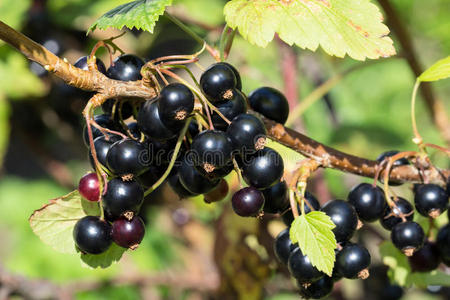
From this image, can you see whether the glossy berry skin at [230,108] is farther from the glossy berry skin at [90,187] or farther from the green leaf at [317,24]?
the glossy berry skin at [90,187]

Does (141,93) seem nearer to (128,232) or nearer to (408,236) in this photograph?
(128,232)

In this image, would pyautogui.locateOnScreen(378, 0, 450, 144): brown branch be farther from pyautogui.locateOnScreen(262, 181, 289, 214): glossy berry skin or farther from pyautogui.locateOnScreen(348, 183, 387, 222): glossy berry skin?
pyautogui.locateOnScreen(262, 181, 289, 214): glossy berry skin

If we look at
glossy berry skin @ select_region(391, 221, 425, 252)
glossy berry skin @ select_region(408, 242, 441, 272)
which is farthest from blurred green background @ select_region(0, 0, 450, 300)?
glossy berry skin @ select_region(391, 221, 425, 252)

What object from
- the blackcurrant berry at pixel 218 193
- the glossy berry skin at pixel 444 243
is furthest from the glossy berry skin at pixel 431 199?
the blackcurrant berry at pixel 218 193

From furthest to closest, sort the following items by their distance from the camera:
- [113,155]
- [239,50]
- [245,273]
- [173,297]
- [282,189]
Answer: [239,50] → [173,297] → [245,273] → [282,189] → [113,155]

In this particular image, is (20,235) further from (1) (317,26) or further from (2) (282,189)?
(1) (317,26)

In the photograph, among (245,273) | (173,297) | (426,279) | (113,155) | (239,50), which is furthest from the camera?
(239,50)

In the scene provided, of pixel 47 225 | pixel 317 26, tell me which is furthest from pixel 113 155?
pixel 317 26

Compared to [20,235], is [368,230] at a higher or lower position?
higher
